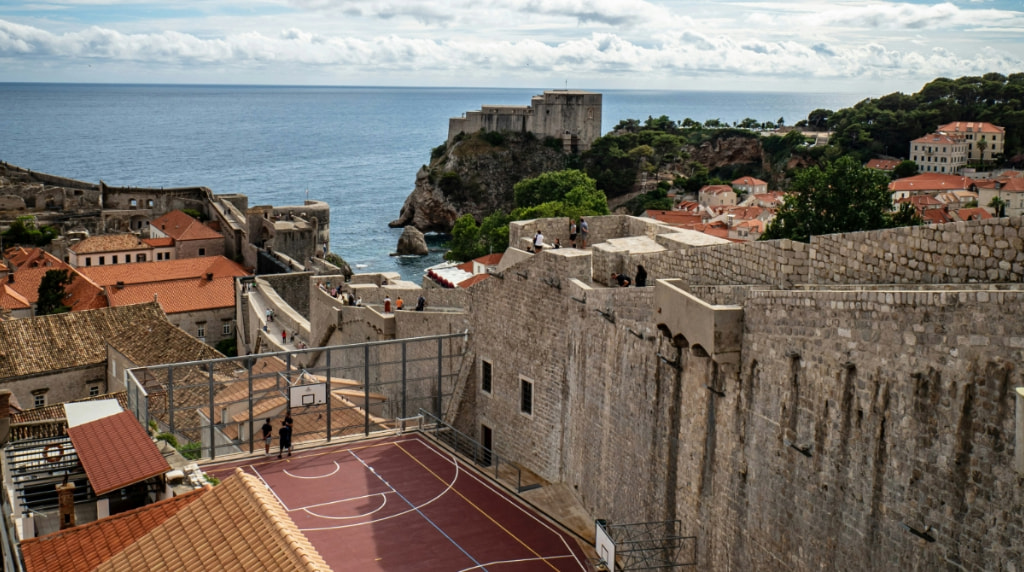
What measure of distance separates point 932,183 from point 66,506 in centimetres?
8519

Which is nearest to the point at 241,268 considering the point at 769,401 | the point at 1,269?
the point at 1,269

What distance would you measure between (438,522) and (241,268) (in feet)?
141

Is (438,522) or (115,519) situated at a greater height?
(115,519)

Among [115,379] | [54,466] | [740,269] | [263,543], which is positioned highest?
[740,269]

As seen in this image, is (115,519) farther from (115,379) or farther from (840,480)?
(115,379)

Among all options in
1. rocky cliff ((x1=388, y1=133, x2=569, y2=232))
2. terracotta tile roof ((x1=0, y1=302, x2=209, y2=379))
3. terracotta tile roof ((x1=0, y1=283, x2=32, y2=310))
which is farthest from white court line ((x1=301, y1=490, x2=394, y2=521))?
rocky cliff ((x1=388, y1=133, x2=569, y2=232))

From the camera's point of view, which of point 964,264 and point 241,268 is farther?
point 241,268

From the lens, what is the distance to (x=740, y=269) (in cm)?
1619

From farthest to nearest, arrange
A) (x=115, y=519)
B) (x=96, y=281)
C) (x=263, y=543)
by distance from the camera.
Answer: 1. (x=96, y=281)
2. (x=115, y=519)
3. (x=263, y=543)

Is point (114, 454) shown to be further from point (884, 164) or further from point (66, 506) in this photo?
point (884, 164)

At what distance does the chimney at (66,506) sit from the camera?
13.4 m

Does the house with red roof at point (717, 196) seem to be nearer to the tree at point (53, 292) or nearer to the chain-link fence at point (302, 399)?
the tree at point (53, 292)

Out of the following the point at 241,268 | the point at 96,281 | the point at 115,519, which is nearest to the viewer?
the point at 115,519

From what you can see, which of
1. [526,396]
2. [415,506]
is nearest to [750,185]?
[526,396]
